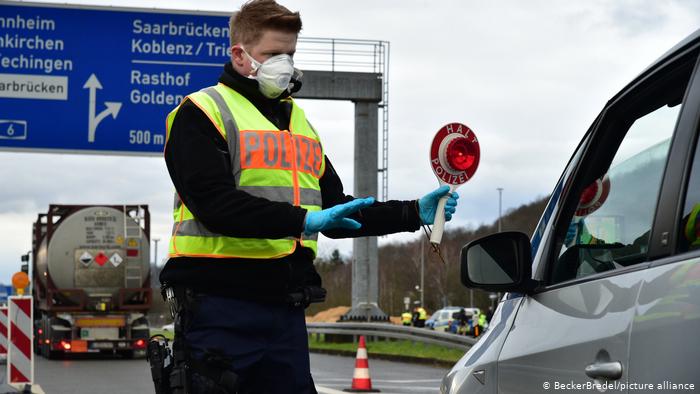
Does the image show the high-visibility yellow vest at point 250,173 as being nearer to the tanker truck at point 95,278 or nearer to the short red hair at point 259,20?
the short red hair at point 259,20

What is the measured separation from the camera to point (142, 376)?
64.3ft

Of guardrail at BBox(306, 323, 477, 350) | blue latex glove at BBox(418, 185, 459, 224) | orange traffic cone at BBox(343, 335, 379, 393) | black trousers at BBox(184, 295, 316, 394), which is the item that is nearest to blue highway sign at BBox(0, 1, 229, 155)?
orange traffic cone at BBox(343, 335, 379, 393)

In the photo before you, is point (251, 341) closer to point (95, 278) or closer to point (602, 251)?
point (602, 251)

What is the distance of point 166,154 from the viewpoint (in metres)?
4.07

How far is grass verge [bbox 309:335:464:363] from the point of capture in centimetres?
2197

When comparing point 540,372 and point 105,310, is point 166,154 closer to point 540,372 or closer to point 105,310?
point 540,372

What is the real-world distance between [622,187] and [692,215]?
0.59 meters

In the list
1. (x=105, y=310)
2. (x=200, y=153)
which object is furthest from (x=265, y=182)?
(x=105, y=310)

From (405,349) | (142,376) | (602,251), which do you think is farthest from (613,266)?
(405,349)

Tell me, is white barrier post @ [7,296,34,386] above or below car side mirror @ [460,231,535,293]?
below

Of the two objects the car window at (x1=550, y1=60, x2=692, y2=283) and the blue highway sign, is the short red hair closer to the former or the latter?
the car window at (x1=550, y1=60, x2=692, y2=283)

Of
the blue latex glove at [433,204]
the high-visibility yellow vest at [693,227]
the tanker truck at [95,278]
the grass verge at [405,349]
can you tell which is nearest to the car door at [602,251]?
the high-visibility yellow vest at [693,227]

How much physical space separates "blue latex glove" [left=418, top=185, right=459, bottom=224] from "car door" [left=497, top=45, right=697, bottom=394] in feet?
1.26

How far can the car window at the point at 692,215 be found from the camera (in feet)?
9.12
